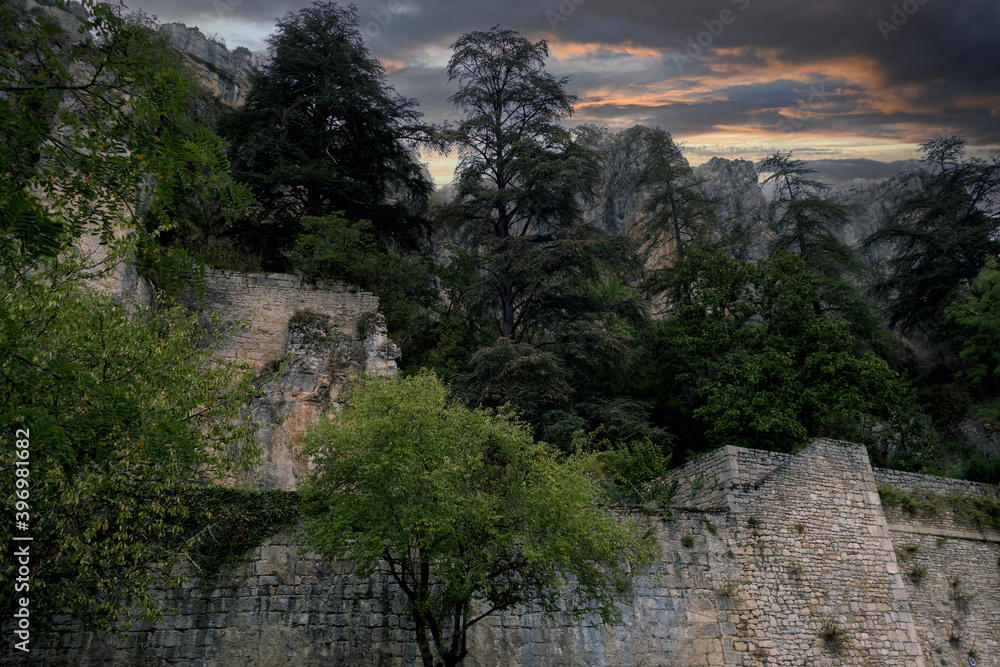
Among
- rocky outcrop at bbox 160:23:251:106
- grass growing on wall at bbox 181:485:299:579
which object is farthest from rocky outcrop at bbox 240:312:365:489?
rocky outcrop at bbox 160:23:251:106

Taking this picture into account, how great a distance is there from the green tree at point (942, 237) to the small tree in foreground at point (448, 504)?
2149 centimetres

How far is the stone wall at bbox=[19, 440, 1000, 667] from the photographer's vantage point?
8.98 meters

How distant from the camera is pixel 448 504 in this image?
758cm

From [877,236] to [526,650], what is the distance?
73.0 ft

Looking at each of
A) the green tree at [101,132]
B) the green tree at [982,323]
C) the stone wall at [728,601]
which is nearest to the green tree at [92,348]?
the green tree at [101,132]

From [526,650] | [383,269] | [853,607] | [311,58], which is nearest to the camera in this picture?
[526,650]

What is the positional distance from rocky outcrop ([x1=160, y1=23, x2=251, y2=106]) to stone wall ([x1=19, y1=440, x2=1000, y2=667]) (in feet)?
112

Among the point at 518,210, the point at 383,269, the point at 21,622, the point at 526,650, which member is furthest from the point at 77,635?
the point at 518,210

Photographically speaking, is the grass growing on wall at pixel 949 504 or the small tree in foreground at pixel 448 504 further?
the grass growing on wall at pixel 949 504

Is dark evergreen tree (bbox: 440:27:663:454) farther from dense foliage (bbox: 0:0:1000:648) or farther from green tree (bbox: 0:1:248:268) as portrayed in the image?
green tree (bbox: 0:1:248:268)

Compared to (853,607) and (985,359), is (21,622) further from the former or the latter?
(985,359)

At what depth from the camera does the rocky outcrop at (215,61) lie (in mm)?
36750

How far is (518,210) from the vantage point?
19.7 metres

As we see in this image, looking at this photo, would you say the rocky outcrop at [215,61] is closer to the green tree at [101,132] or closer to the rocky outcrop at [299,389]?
the rocky outcrop at [299,389]
